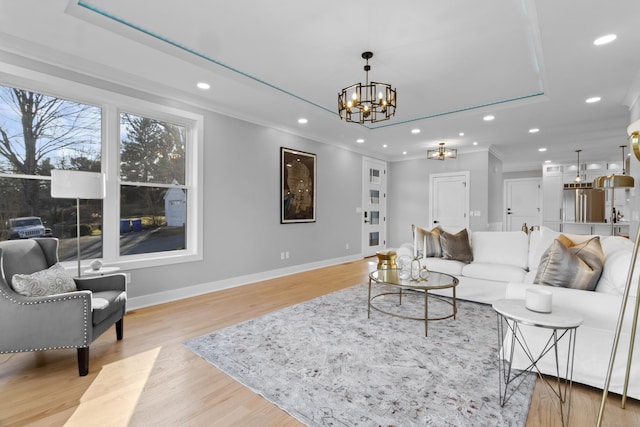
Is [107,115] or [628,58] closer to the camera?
[628,58]

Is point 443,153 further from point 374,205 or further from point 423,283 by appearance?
point 423,283

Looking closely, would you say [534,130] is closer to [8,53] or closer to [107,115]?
[107,115]

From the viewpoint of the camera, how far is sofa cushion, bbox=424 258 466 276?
3.92 meters

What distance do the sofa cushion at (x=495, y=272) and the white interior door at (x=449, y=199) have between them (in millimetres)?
3501

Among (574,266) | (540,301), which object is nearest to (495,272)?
(574,266)

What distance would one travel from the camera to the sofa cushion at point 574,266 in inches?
87.6

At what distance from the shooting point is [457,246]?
4.15 m

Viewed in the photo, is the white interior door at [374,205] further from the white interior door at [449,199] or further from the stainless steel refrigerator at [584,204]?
the stainless steel refrigerator at [584,204]

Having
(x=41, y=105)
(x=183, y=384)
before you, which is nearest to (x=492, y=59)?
(x=183, y=384)

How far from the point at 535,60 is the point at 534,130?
299 cm

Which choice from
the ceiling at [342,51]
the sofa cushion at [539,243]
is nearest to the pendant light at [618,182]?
the ceiling at [342,51]

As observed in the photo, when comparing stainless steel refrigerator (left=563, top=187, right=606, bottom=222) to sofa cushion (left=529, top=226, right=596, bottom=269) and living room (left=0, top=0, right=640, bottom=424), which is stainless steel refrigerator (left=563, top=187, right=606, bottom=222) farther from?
sofa cushion (left=529, top=226, right=596, bottom=269)

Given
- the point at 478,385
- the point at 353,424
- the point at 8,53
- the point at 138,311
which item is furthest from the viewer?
the point at 138,311

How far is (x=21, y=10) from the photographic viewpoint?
7.48 ft
